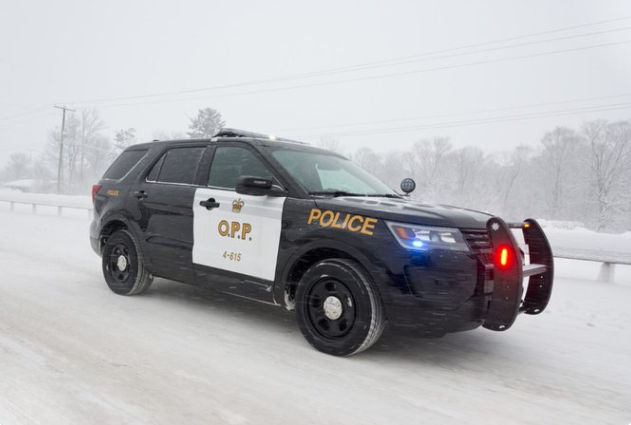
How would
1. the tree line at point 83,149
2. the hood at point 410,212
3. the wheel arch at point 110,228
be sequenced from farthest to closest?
1. the tree line at point 83,149
2. the wheel arch at point 110,228
3. the hood at point 410,212

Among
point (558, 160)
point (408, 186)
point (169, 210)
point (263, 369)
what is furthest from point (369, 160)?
point (263, 369)

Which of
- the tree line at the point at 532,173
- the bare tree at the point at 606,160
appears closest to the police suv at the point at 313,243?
the tree line at the point at 532,173

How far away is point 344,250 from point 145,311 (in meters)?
2.35

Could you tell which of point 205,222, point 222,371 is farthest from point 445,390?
point 205,222

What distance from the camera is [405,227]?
3.38 meters

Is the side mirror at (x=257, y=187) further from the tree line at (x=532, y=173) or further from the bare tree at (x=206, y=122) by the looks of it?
the bare tree at (x=206, y=122)

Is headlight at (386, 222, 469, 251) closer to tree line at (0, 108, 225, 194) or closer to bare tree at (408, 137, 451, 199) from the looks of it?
bare tree at (408, 137, 451, 199)

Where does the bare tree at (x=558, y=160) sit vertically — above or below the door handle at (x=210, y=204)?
above

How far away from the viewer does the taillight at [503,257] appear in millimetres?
3301

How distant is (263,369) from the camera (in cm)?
334

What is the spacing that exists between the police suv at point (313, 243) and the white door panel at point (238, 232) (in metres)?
0.01

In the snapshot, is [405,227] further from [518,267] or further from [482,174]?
[482,174]

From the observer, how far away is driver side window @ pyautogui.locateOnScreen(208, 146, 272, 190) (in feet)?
14.1

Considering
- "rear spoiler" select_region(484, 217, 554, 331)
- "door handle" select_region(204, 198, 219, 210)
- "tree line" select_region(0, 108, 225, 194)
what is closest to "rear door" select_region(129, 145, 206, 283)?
"door handle" select_region(204, 198, 219, 210)
